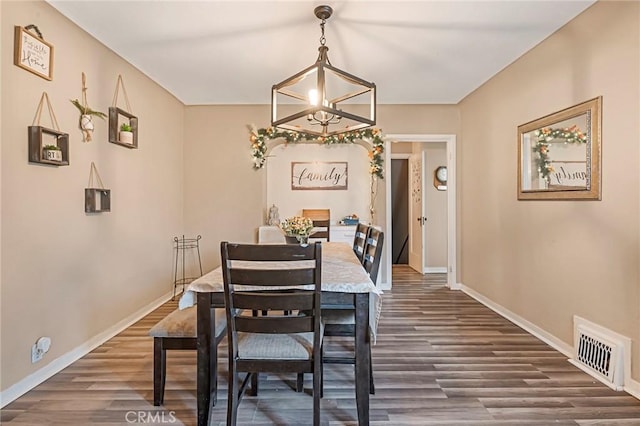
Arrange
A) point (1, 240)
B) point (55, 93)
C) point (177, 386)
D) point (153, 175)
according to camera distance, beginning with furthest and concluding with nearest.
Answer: point (153, 175)
point (55, 93)
point (177, 386)
point (1, 240)

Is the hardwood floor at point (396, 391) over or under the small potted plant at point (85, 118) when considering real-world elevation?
under

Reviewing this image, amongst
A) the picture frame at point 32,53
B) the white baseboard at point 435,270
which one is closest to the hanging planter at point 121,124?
the picture frame at point 32,53

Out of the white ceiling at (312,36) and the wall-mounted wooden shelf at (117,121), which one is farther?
the wall-mounted wooden shelf at (117,121)

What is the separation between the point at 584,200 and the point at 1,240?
3909mm

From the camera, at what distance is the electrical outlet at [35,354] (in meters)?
2.35

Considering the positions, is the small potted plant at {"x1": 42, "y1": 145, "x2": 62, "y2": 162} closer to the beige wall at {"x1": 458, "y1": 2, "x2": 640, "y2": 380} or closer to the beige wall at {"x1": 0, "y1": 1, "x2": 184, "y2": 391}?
the beige wall at {"x1": 0, "y1": 1, "x2": 184, "y2": 391}

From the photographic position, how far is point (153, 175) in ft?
13.4

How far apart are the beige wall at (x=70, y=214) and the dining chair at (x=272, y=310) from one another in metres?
1.52

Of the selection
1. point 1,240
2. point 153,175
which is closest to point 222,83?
point 153,175

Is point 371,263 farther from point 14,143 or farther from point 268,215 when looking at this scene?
point 268,215

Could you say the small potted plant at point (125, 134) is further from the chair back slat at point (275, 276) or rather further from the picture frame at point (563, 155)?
the picture frame at point (563, 155)

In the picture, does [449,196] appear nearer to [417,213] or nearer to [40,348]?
[417,213]

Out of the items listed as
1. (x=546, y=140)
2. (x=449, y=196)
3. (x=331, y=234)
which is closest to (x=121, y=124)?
(x=331, y=234)

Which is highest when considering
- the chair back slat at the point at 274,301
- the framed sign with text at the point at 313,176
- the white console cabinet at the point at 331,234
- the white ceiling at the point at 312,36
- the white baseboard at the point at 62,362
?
the white ceiling at the point at 312,36
